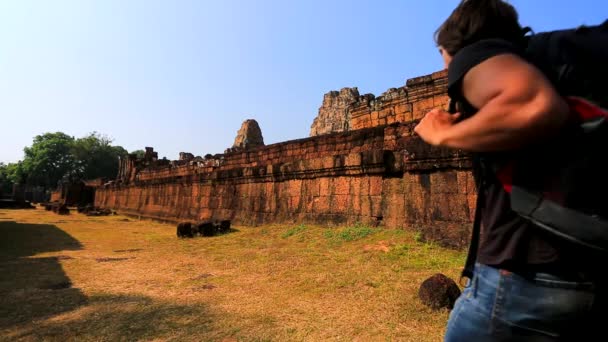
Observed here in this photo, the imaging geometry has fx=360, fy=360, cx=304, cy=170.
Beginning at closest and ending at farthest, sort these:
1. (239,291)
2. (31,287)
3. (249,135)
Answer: (239,291)
(31,287)
(249,135)

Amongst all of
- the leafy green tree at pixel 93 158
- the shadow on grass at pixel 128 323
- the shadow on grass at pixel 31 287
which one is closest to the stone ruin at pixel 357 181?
the shadow on grass at pixel 128 323

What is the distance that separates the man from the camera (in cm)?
85

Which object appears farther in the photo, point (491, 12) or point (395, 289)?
point (395, 289)

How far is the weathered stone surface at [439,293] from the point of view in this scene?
310 centimetres

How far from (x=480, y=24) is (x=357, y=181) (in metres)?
5.85

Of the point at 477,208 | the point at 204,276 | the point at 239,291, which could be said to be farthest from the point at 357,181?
the point at 477,208

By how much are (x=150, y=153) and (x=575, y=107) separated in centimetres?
2993

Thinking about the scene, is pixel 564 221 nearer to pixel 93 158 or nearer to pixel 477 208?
pixel 477 208

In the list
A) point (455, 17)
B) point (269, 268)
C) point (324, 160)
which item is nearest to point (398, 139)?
point (324, 160)

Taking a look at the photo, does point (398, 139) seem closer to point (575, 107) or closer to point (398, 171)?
point (398, 171)

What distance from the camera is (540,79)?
0.89 meters

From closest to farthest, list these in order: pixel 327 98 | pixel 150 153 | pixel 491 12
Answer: pixel 491 12 < pixel 327 98 < pixel 150 153

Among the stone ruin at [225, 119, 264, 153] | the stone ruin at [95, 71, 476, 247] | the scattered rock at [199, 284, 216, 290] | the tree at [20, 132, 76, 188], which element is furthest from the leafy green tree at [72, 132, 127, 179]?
the scattered rock at [199, 284, 216, 290]

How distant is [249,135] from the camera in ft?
82.1
